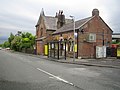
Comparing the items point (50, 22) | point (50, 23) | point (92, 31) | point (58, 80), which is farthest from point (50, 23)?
point (58, 80)

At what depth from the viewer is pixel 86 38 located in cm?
3916

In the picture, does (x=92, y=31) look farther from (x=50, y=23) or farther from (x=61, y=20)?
(x=50, y=23)

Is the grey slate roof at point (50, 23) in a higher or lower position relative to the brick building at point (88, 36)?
higher

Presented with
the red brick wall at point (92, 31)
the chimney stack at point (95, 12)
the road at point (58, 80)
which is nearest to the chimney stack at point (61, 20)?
the chimney stack at point (95, 12)

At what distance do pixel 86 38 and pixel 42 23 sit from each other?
68.2 ft

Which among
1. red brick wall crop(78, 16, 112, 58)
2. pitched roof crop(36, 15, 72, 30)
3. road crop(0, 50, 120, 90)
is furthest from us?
pitched roof crop(36, 15, 72, 30)

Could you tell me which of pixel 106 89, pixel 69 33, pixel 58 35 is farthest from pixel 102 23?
pixel 106 89

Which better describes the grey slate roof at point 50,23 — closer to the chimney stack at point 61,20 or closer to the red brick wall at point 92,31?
the chimney stack at point 61,20

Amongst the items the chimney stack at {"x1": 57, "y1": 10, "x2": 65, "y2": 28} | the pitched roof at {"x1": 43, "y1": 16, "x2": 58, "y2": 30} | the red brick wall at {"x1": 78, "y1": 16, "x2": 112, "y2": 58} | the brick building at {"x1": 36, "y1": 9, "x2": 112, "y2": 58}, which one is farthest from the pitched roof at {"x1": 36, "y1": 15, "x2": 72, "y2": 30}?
the red brick wall at {"x1": 78, "y1": 16, "x2": 112, "y2": 58}

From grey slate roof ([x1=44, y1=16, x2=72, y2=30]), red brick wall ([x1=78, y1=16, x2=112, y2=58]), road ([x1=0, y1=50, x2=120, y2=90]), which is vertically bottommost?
road ([x1=0, y1=50, x2=120, y2=90])


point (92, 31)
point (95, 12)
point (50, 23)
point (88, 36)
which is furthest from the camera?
point (50, 23)

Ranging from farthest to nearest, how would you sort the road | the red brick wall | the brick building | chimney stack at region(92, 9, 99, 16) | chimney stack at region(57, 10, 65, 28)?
chimney stack at region(57, 10, 65, 28), chimney stack at region(92, 9, 99, 16), the red brick wall, the brick building, the road

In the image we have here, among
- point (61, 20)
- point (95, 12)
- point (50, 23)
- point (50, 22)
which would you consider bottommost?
point (50, 23)

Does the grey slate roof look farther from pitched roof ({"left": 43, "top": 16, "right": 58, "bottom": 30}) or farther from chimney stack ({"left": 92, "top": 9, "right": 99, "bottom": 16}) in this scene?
chimney stack ({"left": 92, "top": 9, "right": 99, "bottom": 16})
